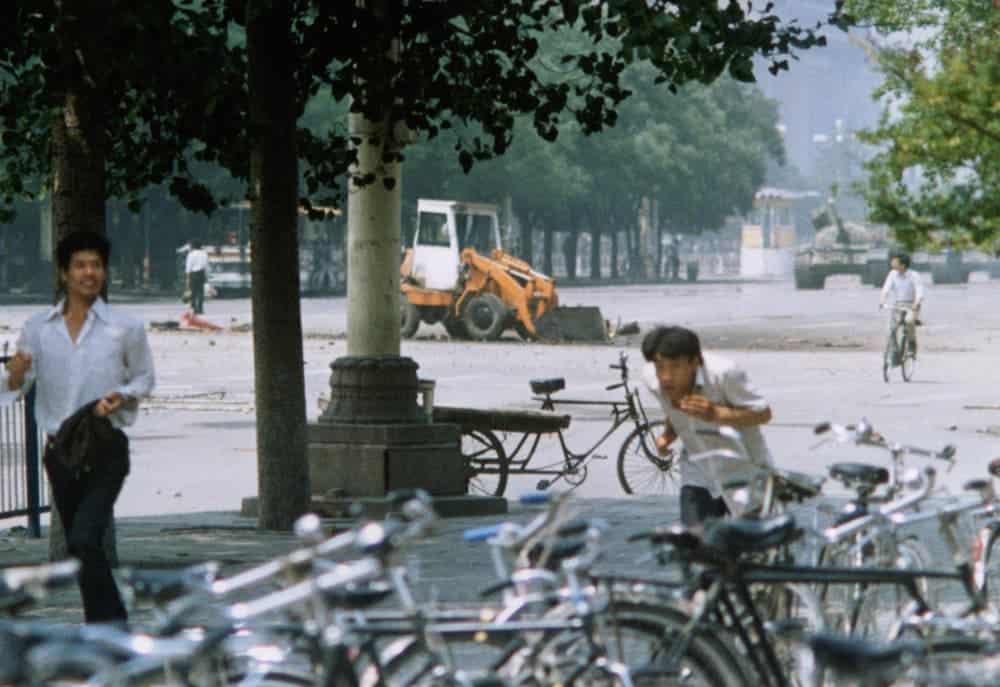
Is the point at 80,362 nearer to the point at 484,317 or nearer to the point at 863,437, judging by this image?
the point at 863,437

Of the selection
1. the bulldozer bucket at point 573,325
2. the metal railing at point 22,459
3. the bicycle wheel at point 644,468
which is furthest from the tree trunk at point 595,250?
the metal railing at point 22,459

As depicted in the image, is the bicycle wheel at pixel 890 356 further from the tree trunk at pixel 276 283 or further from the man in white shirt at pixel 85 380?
the man in white shirt at pixel 85 380

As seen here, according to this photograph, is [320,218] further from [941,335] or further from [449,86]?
[941,335]

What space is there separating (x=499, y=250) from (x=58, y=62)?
32.1 metres

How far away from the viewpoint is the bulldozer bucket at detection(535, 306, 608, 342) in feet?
137

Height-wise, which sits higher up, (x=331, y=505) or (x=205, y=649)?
(x=205, y=649)

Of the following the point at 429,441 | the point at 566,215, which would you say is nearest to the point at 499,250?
the point at 429,441

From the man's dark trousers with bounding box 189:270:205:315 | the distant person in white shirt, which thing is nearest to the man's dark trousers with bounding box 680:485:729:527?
the man's dark trousers with bounding box 189:270:205:315

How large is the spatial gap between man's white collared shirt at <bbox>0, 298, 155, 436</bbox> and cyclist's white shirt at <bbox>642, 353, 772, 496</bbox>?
1839 mm

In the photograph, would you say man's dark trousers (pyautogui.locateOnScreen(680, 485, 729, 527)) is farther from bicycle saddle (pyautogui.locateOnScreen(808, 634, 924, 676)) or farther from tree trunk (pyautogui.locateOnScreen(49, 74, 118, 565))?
tree trunk (pyautogui.locateOnScreen(49, 74, 118, 565))

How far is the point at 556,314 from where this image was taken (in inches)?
1655

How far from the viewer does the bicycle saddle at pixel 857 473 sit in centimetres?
704

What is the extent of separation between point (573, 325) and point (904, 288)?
37.2 feet

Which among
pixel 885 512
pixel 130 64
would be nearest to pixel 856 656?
pixel 885 512
